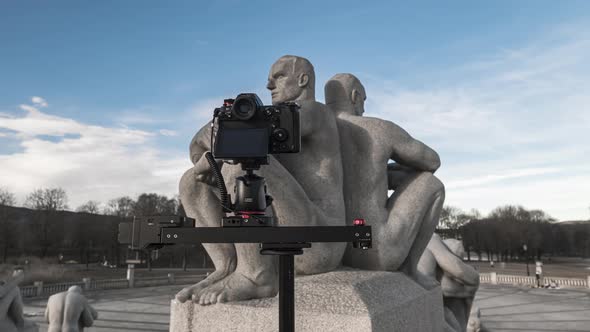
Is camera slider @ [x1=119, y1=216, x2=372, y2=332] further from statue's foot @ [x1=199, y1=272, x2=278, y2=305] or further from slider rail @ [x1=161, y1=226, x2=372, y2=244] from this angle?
statue's foot @ [x1=199, y1=272, x2=278, y2=305]

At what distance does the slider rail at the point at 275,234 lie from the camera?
1398 mm

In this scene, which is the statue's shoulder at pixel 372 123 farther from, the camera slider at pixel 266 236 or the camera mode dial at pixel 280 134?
the camera slider at pixel 266 236

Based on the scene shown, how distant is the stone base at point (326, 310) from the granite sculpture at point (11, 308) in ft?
19.2

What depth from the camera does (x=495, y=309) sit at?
16.1m

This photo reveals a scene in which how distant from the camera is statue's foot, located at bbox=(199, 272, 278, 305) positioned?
3213 millimetres

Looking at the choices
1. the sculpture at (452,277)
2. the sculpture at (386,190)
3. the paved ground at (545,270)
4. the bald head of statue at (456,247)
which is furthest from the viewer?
the paved ground at (545,270)

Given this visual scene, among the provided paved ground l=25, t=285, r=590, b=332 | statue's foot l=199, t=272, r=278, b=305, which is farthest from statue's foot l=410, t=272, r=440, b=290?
paved ground l=25, t=285, r=590, b=332

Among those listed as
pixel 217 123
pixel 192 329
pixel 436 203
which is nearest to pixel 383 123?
pixel 436 203

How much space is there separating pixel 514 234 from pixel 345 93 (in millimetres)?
57031

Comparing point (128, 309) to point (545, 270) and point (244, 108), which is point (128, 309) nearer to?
point (244, 108)

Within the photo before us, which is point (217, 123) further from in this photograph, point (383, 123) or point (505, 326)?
point (505, 326)

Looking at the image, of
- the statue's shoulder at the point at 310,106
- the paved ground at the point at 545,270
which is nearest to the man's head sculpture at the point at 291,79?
the statue's shoulder at the point at 310,106

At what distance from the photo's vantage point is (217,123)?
1672mm

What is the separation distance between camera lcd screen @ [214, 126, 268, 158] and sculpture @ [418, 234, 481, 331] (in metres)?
5.89
